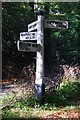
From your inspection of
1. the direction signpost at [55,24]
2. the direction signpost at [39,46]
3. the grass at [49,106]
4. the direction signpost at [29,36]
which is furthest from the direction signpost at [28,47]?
the grass at [49,106]

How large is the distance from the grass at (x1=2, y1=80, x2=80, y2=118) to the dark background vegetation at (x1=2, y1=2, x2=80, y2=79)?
5878mm

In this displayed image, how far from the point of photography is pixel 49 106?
641cm

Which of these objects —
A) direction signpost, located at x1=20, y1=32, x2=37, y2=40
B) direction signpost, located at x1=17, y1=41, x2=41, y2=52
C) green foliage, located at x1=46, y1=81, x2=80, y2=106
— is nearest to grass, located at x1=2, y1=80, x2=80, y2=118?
green foliage, located at x1=46, y1=81, x2=80, y2=106

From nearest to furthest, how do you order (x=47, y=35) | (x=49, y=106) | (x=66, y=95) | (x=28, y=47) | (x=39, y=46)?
1. (x=49, y=106)
2. (x=28, y=47)
3. (x=39, y=46)
4. (x=66, y=95)
5. (x=47, y=35)

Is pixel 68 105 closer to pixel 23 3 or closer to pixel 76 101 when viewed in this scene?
pixel 76 101

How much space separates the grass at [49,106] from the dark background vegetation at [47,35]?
5.88 meters

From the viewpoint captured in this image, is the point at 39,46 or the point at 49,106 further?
the point at 39,46

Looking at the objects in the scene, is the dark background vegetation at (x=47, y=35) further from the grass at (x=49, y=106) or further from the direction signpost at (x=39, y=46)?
the grass at (x=49, y=106)

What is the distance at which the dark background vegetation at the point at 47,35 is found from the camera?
44.3 ft

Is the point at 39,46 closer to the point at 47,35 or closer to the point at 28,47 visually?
the point at 28,47

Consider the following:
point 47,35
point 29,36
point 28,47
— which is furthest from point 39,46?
point 47,35

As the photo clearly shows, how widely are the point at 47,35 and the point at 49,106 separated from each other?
29.5ft

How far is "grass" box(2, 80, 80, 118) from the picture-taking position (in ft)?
19.0

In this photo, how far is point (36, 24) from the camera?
705cm
